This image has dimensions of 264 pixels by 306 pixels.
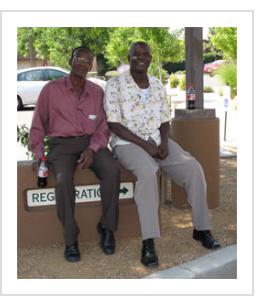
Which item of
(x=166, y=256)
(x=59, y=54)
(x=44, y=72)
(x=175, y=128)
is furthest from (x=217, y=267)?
(x=59, y=54)

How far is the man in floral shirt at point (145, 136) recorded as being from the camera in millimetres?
4398

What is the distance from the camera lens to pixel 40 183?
4266 millimetres

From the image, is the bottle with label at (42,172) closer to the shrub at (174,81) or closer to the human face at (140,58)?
the human face at (140,58)

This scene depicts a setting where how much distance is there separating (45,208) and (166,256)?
1131 millimetres

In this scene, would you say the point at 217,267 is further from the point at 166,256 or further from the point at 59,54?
the point at 59,54

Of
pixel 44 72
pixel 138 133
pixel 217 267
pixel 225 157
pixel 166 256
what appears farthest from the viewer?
pixel 44 72

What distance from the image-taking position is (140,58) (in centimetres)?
448

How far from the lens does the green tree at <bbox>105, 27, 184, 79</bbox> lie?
1439 cm

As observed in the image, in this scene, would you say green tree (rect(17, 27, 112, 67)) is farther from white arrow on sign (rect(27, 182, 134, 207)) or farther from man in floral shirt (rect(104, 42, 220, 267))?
white arrow on sign (rect(27, 182, 134, 207))

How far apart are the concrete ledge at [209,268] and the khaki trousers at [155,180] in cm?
→ 37

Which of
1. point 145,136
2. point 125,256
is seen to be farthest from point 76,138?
point 125,256

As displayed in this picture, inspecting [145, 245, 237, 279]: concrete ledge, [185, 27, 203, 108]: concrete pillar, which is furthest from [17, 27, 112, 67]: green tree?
[145, 245, 237, 279]: concrete ledge

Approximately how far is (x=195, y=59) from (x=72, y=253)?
8.75 feet

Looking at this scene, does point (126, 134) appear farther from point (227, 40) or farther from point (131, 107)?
point (227, 40)
